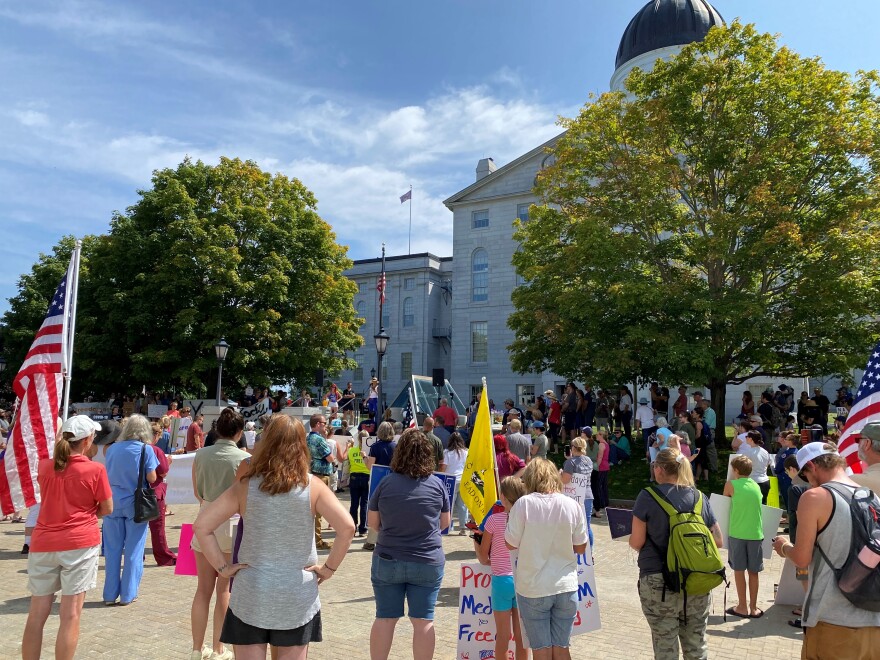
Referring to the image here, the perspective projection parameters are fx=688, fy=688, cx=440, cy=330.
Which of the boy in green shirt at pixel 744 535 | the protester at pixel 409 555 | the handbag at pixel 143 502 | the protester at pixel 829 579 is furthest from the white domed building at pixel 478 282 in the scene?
the protester at pixel 829 579

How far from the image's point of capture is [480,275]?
51.4 meters

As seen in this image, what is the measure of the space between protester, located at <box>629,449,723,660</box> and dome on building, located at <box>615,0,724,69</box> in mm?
43770

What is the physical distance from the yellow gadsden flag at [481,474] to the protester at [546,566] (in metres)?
1.77

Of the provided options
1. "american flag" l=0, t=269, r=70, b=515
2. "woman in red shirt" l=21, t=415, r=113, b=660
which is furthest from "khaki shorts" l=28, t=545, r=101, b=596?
"american flag" l=0, t=269, r=70, b=515

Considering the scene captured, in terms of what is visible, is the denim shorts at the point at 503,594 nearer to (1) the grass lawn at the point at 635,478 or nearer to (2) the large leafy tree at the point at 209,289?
(1) the grass lawn at the point at 635,478

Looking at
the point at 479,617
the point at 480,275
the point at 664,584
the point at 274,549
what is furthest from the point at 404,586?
the point at 480,275

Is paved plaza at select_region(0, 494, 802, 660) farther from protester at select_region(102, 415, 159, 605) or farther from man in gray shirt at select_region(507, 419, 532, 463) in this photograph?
man in gray shirt at select_region(507, 419, 532, 463)

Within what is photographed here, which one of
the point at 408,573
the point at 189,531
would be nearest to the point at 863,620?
the point at 408,573

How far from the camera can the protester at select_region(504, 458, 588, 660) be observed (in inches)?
196

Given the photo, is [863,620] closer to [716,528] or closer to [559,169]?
[716,528]

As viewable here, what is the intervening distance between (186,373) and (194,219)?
675 cm

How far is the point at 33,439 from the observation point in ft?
23.8

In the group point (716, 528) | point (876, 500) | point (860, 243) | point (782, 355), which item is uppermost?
point (860, 243)

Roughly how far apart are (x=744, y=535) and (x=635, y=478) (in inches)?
452
